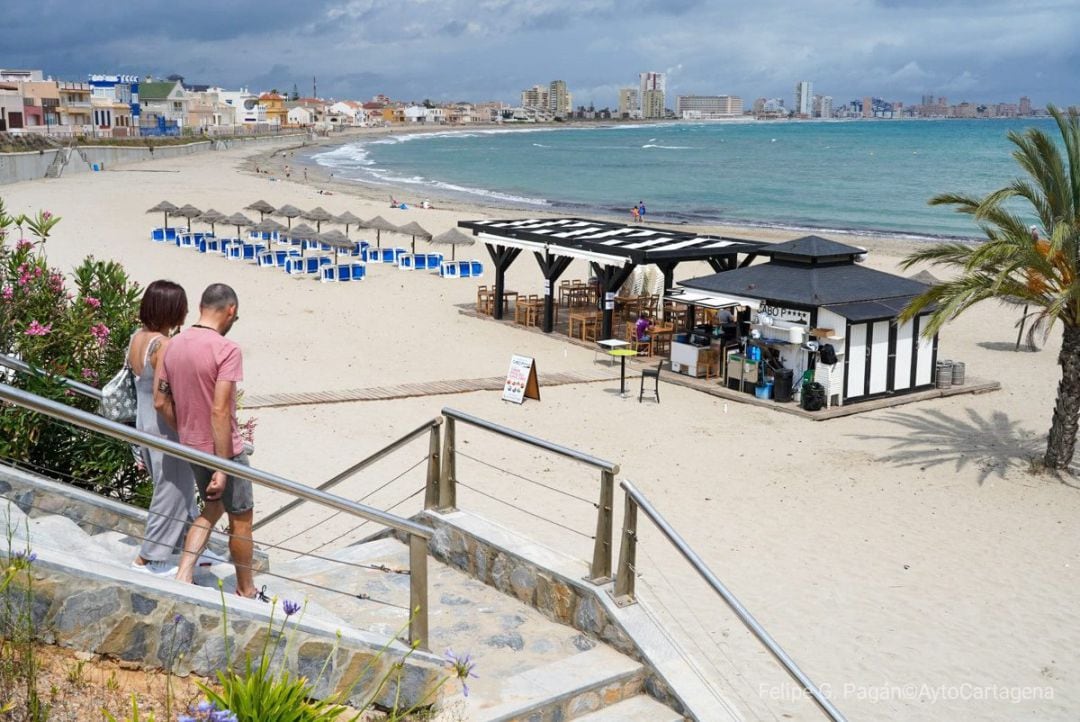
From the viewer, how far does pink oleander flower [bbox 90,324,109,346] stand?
6277 millimetres

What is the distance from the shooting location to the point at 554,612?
591 centimetres

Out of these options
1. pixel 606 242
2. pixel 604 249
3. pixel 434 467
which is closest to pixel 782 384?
pixel 604 249

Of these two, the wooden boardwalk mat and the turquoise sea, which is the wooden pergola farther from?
the turquoise sea

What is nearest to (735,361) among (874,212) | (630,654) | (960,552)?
(960,552)

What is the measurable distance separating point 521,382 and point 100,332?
8482mm

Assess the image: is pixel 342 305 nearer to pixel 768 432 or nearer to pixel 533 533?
pixel 768 432

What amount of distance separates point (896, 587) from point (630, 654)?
428cm

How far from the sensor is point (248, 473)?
3.94 m

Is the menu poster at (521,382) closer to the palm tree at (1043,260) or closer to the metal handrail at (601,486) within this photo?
the palm tree at (1043,260)

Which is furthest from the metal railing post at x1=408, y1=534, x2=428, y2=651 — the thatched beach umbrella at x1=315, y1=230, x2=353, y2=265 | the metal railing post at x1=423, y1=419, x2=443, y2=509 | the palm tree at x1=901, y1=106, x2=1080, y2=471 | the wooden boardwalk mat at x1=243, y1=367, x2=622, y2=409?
the thatched beach umbrella at x1=315, y1=230, x2=353, y2=265

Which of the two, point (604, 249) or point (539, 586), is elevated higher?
point (604, 249)

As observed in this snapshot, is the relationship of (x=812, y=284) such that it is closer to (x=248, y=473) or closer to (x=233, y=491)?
(x=233, y=491)

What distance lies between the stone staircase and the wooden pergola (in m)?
12.1

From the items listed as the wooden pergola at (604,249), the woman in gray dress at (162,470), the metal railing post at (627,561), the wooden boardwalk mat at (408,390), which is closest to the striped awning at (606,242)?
the wooden pergola at (604,249)
